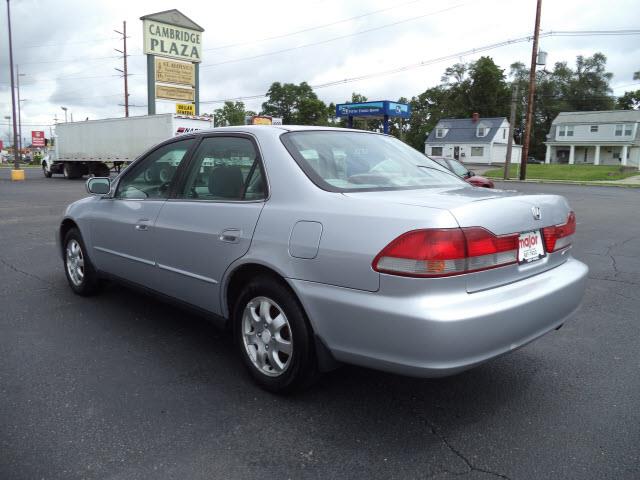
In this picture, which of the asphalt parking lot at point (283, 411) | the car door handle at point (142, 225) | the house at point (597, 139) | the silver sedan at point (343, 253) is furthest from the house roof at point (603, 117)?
the car door handle at point (142, 225)

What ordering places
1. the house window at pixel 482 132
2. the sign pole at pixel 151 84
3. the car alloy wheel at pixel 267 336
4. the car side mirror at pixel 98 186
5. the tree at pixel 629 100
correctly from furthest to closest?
the tree at pixel 629 100 → the house window at pixel 482 132 → the sign pole at pixel 151 84 → the car side mirror at pixel 98 186 → the car alloy wheel at pixel 267 336

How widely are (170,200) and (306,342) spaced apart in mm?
1674

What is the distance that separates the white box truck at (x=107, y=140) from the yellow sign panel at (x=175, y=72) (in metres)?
4.58

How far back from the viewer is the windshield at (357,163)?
313cm

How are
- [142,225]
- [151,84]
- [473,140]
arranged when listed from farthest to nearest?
[473,140] < [151,84] < [142,225]

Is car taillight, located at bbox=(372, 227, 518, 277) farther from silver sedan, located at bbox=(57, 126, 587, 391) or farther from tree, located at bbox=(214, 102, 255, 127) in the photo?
tree, located at bbox=(214, 102, 255, 127)

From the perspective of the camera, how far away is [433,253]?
2432mm

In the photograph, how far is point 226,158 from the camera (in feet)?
11.7

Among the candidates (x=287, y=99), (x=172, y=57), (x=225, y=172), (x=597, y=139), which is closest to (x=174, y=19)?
(x=172, y=57)

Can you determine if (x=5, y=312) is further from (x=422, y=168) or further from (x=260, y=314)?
(x=422, y=168)

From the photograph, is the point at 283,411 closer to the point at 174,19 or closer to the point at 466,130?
the point at 174,19

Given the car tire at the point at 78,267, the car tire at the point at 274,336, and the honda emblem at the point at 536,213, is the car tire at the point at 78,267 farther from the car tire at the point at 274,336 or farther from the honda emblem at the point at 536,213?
the honda emblem at the point at 536,213

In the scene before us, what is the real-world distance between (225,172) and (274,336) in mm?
1163

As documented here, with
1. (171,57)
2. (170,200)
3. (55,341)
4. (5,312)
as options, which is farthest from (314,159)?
(171,57)
